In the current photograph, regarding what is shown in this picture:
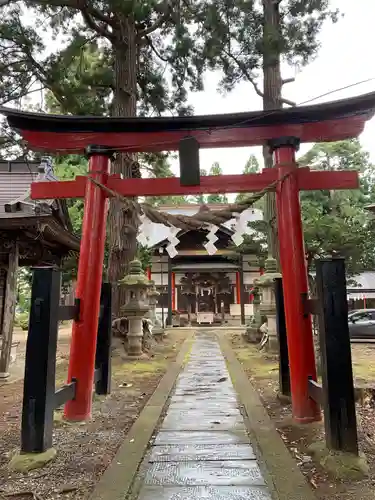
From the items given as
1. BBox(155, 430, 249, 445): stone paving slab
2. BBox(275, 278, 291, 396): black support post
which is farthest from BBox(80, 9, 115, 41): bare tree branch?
BBox(155, 430, 249, 445): stone paving slab

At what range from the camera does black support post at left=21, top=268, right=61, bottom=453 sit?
3.36m

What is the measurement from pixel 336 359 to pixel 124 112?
30.8 ft

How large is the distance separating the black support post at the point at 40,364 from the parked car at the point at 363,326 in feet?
46.4

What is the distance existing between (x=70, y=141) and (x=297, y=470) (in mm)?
4418

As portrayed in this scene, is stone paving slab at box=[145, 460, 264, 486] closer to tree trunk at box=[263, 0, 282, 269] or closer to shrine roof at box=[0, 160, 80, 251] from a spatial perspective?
shrine roof at box=[0, 160, 80, 251]

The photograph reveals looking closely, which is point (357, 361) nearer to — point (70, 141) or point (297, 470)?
point (297, 470)

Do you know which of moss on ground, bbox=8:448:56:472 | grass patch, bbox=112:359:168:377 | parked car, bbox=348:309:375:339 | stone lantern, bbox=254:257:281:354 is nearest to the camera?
moss on ground, bbox=8:448:56:472

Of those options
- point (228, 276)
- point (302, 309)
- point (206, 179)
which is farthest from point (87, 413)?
point (228, 276)

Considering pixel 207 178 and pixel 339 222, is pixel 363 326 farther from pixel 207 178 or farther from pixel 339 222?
pixel 207 178

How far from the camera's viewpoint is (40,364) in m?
3.46

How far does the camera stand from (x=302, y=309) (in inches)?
170

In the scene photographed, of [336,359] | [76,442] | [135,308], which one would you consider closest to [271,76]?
[135,308]

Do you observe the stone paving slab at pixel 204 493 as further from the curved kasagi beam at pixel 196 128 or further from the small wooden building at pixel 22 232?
the small wooden building at pixel 22 232

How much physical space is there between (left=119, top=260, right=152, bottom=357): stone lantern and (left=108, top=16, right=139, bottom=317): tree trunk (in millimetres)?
566
